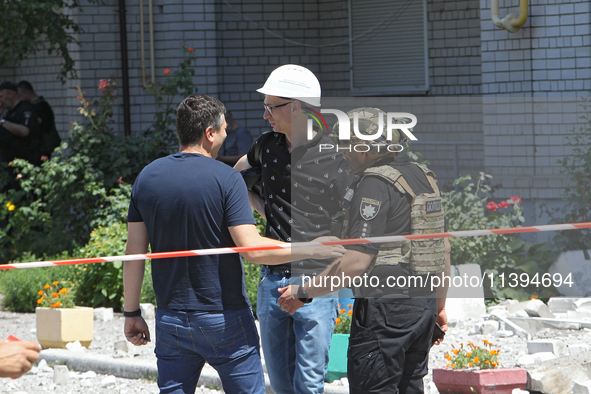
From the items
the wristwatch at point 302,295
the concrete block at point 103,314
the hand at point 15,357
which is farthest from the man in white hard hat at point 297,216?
the concrete block at point 103,314

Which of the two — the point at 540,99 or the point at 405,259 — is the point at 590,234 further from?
the point at 405,259

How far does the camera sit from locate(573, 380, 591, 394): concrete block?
4.01 metres

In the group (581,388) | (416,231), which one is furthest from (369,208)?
(581,388)

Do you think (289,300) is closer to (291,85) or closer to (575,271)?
(291,85)

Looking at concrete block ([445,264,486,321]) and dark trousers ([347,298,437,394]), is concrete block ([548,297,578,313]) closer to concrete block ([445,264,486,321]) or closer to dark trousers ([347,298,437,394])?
concrete block ([445,264,486,321])

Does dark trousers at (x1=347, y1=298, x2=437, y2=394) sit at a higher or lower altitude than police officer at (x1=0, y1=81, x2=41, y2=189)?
lower

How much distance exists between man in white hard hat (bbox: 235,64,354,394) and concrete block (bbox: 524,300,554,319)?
2.88 metres

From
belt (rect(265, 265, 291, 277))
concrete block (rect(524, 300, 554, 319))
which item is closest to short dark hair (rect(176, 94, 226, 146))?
belt (rect(265, 265, 291, 277))

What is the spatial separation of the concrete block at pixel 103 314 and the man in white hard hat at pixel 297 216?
3413mm

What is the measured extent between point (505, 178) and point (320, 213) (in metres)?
4.84

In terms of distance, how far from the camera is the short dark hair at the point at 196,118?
3092mm

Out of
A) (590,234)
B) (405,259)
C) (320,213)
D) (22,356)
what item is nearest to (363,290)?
(405,259)

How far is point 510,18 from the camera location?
292 inches

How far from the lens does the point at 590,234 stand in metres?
6.70
